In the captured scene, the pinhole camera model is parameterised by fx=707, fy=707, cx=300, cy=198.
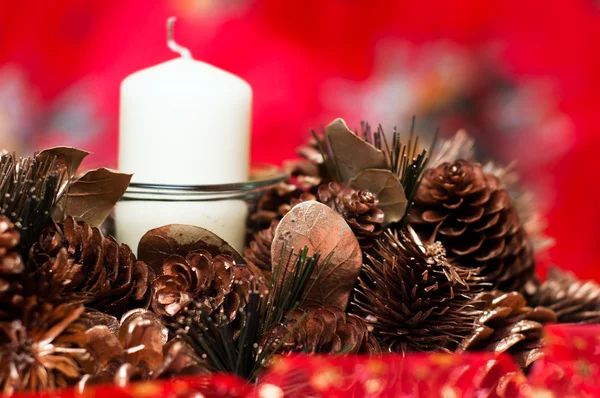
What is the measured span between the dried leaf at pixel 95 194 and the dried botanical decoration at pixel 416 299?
15cm

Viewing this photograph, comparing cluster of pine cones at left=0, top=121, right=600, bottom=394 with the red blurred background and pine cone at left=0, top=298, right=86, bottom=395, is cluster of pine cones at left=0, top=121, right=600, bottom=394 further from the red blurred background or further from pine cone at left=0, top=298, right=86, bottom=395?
the red blurred background

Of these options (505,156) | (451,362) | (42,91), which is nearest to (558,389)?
(451,362)

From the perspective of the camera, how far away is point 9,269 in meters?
0.32

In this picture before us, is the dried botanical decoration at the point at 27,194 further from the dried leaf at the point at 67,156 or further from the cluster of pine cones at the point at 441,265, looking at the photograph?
the cluster of pine cones at the point at 441,265

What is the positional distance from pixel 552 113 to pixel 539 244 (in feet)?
1.74

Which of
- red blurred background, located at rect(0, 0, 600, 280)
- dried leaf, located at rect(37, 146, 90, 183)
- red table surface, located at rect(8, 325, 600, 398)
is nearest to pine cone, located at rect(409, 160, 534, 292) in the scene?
red table surface, located at rect(8, 325, 600, 398)

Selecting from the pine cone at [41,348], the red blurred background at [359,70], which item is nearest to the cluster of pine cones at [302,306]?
the pine cone at [41,348]

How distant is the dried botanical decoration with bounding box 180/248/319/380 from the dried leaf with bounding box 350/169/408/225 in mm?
86

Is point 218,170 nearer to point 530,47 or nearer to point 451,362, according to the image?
point 451,362

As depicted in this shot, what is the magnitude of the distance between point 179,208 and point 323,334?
142 mm

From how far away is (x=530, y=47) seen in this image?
109 cm

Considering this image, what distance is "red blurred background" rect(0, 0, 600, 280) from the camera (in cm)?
106

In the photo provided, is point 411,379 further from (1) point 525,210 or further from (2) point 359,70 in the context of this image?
(2) point 359,70

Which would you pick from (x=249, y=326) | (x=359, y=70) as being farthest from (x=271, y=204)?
(x=359, y=70)
